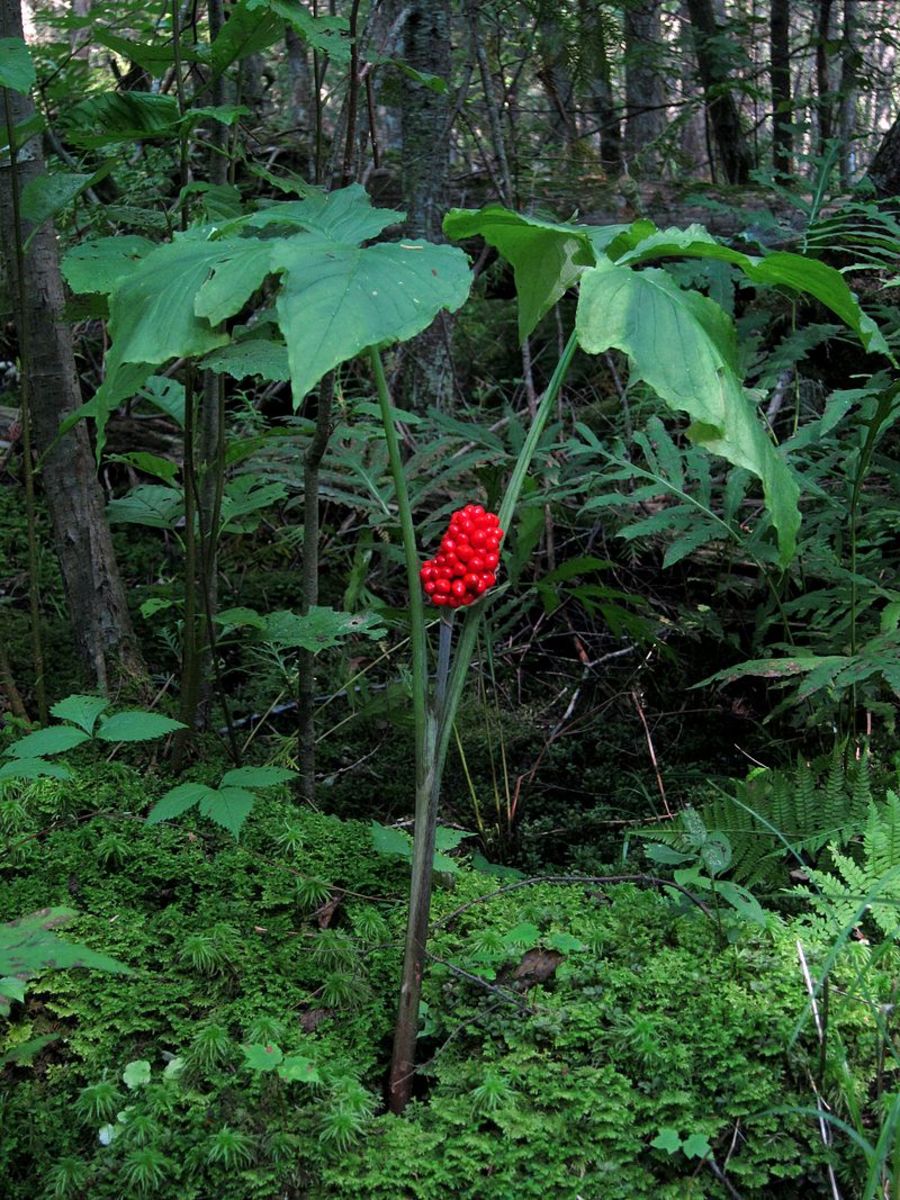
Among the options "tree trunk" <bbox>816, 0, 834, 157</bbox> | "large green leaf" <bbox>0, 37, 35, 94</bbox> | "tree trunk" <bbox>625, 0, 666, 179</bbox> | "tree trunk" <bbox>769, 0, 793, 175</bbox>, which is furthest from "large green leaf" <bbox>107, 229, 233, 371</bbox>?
"tree trunk" <bbox>769, 0, 793, 175</bbox>

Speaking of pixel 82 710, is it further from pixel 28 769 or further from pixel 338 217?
pixel 338 217

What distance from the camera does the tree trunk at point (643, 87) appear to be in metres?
5.57

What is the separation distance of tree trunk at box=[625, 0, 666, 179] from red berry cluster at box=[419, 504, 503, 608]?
178 inches

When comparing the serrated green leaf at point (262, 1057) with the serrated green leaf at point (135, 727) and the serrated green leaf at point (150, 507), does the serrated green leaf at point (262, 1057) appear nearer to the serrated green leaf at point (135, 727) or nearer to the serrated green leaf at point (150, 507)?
the serrated green leaf at point (135, 727)

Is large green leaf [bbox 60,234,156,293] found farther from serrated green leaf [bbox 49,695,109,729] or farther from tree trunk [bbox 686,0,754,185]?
tree trunk [bbox 686,0,754,185]

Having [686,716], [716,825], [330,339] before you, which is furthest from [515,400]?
[330,339]

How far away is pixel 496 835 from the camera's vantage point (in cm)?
277

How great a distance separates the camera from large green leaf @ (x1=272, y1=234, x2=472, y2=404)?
3.68ft

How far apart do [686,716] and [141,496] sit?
1.83 m

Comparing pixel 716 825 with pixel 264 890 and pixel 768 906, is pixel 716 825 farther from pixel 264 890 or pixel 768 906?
pixel 264 890

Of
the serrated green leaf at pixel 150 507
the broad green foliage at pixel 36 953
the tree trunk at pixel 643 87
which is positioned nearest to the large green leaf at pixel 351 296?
the broad green foliage at pixel 36 953

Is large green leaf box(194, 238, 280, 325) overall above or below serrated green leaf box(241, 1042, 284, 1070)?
above

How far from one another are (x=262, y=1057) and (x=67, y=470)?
1.72 m

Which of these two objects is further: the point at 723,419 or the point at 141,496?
the point at 141,496
